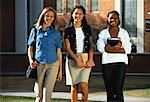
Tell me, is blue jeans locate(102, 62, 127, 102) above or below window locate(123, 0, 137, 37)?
below

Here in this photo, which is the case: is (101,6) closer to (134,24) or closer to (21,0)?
(134,24)

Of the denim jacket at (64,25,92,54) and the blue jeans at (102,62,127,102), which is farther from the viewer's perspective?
the denim jacket at (64,25,92,54)

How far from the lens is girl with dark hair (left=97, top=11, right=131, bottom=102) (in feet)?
22.1

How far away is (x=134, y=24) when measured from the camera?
22.6 metres

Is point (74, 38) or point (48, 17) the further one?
point (74, 38)

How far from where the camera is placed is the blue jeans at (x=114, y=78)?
6777mm

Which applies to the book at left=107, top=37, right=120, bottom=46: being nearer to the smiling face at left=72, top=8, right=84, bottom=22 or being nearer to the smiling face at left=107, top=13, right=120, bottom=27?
the smiling face at left=107, top=13, right=120, bottom=27

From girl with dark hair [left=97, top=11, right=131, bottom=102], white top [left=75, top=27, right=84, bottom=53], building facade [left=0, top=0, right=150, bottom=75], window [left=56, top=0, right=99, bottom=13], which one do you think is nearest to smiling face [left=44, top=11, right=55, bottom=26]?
white top [left=75, top=27, right=84, bottom=53]

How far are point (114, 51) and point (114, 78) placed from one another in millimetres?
450

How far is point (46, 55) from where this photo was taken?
6.60 meters

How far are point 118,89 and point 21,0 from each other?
16968 millimetres

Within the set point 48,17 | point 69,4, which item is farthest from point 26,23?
point 48,17

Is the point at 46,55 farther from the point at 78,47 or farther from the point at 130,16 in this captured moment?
the point at 130,16

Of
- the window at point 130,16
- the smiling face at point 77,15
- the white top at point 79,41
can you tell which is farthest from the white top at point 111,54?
the window at point 130,16
